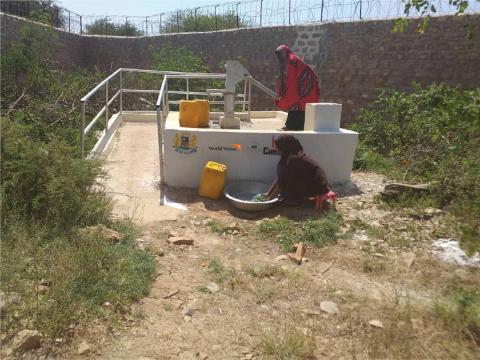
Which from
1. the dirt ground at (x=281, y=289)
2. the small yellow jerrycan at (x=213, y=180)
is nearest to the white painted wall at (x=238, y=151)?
the small yellow jerrycan at (x=213, y=180)

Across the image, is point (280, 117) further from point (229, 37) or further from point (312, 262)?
point (229, 37)

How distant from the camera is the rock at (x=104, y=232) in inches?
148

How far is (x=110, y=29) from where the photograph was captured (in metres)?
23.2

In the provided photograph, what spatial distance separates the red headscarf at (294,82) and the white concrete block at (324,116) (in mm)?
692

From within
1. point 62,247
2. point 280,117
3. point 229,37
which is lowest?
point 62,247

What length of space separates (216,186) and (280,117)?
3352 millimetres

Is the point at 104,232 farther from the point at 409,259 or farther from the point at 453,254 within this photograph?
the point at 453,254

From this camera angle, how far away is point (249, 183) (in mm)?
5762

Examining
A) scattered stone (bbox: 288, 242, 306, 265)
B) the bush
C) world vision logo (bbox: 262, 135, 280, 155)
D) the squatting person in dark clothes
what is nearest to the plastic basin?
the squatting person in dark clothes

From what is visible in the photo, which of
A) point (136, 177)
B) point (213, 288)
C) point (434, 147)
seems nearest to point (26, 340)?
point (213, 288)

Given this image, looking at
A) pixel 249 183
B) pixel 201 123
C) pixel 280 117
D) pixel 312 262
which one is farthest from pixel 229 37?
pixel 312 262

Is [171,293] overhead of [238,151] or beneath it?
beneath

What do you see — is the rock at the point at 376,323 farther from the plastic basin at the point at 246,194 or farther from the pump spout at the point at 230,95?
the pump spout at the point at 230,95

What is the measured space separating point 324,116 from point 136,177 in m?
2.79
